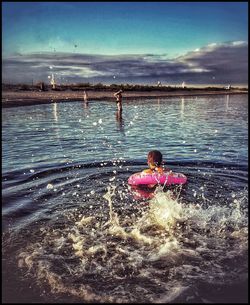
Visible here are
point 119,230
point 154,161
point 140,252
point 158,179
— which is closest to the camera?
point 140,252

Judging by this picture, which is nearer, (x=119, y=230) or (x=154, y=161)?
(x=119, y=230)

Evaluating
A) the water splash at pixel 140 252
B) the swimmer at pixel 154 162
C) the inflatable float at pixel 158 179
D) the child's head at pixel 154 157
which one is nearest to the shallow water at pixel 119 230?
the water splash at pixel 140 252

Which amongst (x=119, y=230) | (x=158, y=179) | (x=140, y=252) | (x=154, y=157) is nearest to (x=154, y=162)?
(x=154, y=157)

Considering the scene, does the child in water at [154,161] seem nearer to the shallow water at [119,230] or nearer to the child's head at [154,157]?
the child's head at [154,157]

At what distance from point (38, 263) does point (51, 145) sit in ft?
36.1

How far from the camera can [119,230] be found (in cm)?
785

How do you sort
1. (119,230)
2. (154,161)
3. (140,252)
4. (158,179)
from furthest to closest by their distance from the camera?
(154,161) → (158,179) → (119,230) → (140,252)

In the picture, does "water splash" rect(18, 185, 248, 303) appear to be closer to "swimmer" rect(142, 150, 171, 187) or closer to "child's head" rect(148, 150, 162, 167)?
"swimmer" rect(142, 150, 171, 187)

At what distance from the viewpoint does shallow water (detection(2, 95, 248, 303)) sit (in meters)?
5.95

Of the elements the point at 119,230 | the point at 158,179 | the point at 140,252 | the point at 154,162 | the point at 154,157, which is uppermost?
the point at 154,157

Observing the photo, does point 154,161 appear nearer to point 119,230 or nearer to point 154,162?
point 154,162

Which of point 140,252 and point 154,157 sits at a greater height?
point 154,157

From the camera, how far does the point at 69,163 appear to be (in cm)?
1356

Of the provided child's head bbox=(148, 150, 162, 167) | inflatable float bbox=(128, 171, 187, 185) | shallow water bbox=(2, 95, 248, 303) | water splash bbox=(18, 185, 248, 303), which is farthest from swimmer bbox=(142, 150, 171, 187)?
water splash bbox=(18, 185, 248, 303)
